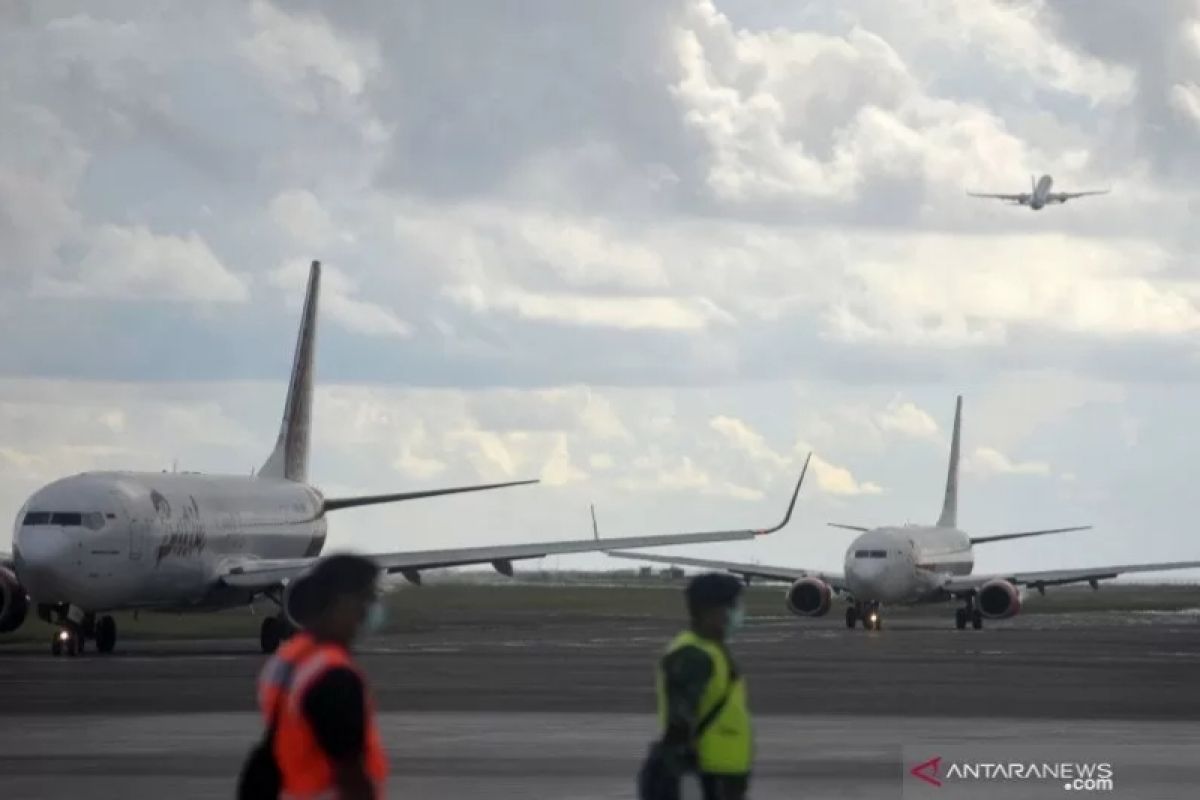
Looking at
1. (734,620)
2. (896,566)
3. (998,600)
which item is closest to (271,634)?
(896,566)

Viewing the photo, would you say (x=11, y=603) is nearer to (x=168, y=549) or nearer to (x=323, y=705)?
(x=168, y=549)

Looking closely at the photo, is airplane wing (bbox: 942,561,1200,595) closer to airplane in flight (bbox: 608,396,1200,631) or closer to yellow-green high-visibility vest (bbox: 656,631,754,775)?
airplane in flight (bbox: 608,396,1200,631)

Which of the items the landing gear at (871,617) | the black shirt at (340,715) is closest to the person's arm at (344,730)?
the black shirt at (340,715)

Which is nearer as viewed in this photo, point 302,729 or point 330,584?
point 302,729

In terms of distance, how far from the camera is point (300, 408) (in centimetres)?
5941

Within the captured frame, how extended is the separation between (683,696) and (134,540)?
3592 cm

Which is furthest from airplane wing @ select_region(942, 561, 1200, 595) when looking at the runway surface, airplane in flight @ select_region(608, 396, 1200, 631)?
the runway surface

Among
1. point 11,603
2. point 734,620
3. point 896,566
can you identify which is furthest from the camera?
point 896,566

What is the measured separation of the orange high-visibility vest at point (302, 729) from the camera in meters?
7.93

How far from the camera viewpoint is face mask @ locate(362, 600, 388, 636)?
8742mm

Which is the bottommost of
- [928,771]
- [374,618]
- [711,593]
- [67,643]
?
[928,771]

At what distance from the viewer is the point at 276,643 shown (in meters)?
45.9

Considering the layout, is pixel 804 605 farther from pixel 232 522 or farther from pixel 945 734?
pixel 945 734

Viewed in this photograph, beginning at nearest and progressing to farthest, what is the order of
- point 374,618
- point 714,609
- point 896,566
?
point 374,618 → point 714,609 → point 896,566
